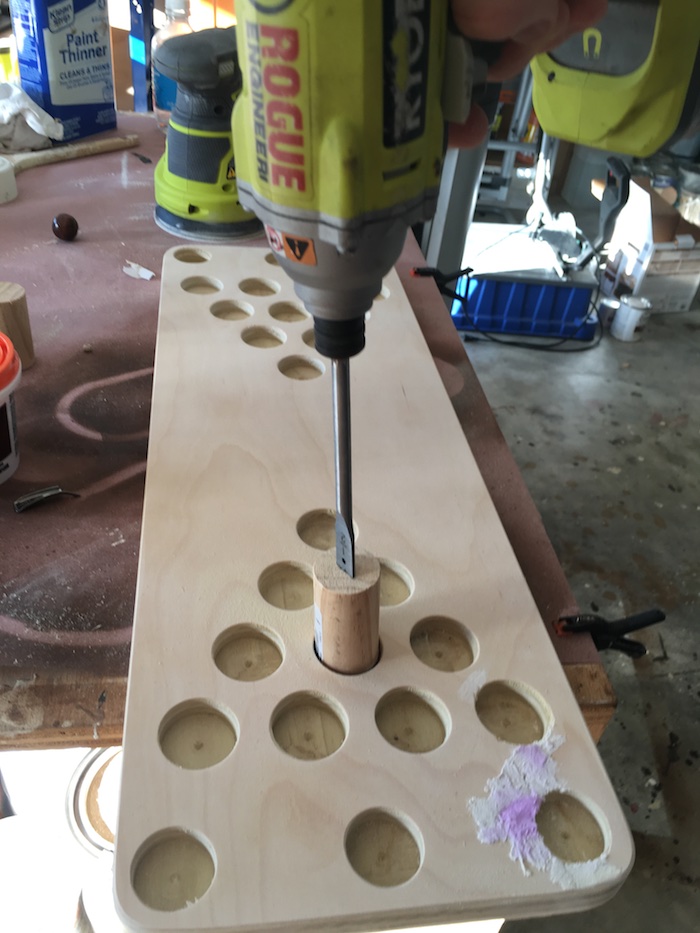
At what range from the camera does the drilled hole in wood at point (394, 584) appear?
644mm

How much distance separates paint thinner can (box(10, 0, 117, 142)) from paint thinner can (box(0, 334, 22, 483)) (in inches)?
35.1

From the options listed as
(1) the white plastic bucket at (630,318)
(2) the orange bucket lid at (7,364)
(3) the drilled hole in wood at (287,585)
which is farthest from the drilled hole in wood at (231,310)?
(1) the white plastic bucket at (630,318)

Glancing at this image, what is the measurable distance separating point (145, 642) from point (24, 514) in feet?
0.71

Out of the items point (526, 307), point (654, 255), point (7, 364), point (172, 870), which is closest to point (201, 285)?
point (7, 364)

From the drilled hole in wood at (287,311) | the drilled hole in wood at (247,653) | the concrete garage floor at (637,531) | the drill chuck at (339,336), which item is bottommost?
the concrete garage floor at (637,531)

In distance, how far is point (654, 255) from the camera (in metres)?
2.51

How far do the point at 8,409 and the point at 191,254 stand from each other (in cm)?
49

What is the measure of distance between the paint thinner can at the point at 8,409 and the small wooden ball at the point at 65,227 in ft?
1.61

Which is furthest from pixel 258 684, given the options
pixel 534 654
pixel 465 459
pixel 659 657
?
pixel 659 657

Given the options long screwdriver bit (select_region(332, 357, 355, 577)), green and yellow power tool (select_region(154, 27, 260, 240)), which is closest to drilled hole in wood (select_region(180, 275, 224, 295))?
green and yellow power tool (select_region(154, 27, 260, 240))

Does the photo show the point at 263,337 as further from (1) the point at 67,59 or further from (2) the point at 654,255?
(2) the point at 654,255

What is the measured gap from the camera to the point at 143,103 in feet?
6.22

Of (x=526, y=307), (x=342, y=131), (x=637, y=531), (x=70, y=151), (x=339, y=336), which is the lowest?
(x=637, y=531)

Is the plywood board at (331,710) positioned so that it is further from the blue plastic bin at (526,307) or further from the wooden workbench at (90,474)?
the blue plastic bin at (526,307)
